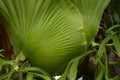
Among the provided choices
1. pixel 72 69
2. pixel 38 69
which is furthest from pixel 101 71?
pixel 38 69

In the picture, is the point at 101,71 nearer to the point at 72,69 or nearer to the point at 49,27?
the point at 72,69

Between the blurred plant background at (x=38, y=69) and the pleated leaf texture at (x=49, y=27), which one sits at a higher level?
the pleated leaf texture at (x=49, y=27)

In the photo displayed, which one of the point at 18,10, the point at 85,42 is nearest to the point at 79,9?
the point at 85,42

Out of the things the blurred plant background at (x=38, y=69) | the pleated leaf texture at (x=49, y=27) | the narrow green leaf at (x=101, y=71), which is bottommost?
the narrow green leaf at (x=101, y=71)

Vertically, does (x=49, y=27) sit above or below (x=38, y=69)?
above

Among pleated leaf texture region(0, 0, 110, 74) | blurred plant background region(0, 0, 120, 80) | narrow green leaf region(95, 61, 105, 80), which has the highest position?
pleated leaf texture region(0, 0, 110, 74)

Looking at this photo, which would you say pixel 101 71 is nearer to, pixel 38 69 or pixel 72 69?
pixel 72 69

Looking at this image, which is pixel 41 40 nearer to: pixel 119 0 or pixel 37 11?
pixel 37 11

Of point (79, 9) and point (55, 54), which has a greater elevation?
point (79, 9)
